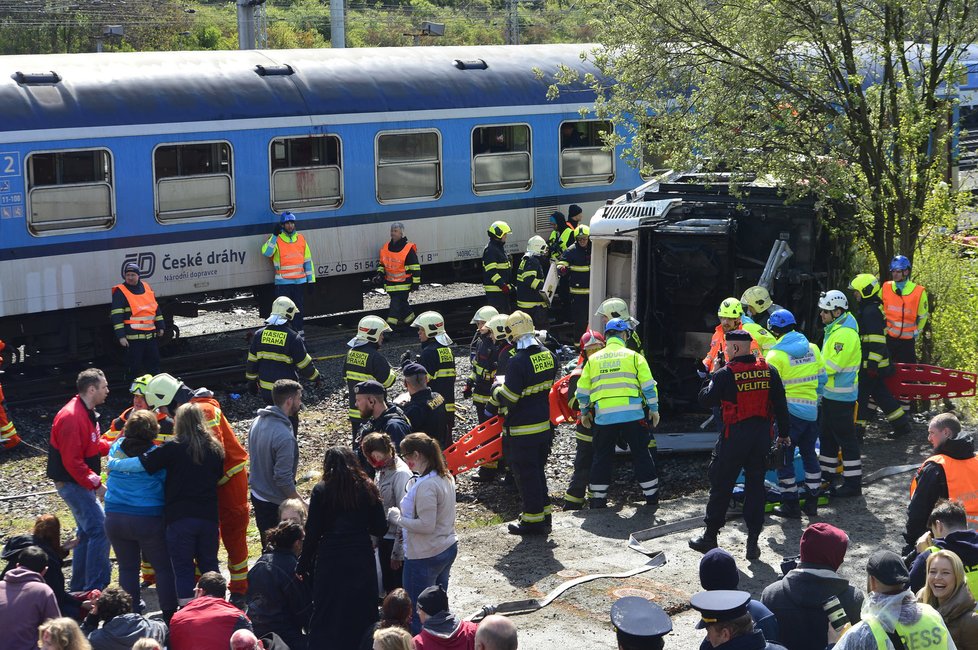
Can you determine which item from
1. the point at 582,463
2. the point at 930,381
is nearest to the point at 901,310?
the point at 930,381

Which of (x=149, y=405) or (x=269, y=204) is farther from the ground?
(x=269, y=204)

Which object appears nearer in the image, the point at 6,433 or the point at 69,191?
the point at 6,433

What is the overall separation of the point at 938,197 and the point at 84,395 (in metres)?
8.98

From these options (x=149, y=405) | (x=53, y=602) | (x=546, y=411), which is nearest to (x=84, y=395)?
(x=149, y=405)

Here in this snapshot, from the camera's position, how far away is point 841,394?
10.1 m

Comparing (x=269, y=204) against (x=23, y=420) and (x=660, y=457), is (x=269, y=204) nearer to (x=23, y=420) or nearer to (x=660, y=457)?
(x=23, y=420)

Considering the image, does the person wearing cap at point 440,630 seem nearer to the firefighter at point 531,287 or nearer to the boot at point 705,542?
the boot at point 705,542

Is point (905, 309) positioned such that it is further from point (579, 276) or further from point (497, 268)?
point (497, 268)

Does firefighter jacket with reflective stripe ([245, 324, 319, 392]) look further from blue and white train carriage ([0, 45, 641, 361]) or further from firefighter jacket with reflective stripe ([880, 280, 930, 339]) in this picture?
firefighter jacket with reflective stripe ([880, 280, 930, 339])

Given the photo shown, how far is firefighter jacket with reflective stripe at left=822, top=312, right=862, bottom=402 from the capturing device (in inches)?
397

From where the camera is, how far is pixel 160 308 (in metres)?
15.0

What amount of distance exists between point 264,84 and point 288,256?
2210 mm

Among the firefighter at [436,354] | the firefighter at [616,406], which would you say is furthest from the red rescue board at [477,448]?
the firefighter at [616,406]

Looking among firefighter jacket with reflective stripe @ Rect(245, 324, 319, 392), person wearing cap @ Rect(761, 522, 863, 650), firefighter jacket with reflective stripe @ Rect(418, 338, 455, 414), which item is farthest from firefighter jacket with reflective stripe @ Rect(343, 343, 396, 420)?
person wearing cap @ Rect(761, 522, 863, 650)
